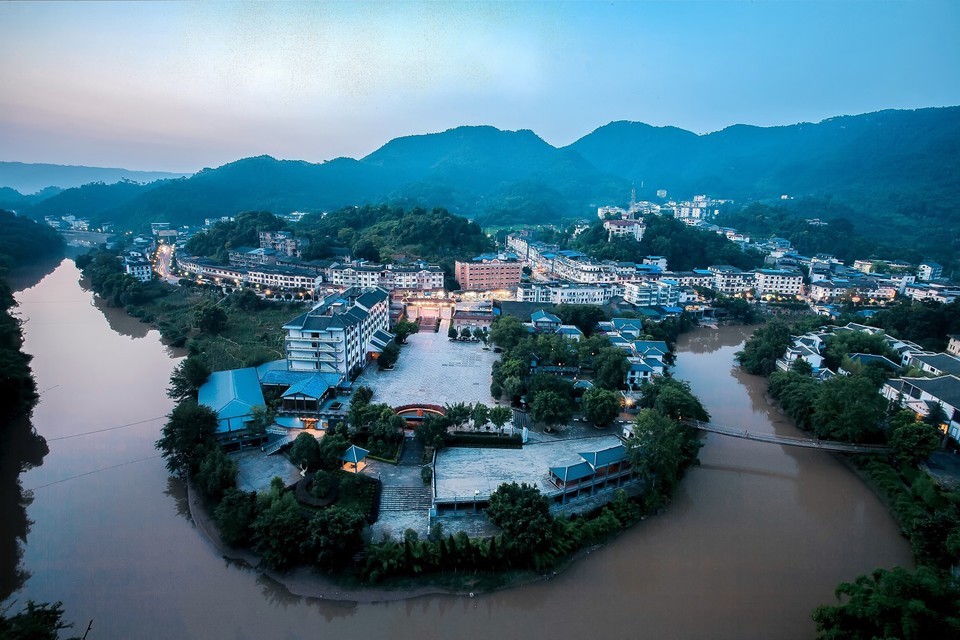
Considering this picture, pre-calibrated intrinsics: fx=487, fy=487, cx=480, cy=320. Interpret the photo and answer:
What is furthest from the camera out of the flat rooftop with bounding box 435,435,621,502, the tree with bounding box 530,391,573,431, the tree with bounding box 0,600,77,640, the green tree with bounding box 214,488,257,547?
the tree with bounding box 530,391,573,431

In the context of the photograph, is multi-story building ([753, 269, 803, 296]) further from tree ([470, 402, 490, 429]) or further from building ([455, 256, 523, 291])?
tree ([470, 402, 490, 429])

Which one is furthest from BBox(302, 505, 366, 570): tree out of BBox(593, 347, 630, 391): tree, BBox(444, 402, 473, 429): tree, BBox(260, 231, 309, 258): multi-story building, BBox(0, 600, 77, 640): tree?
BBox(260, 231, 309, 258): multi-story building

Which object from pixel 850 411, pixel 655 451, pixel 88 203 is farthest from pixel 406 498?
pixel 88 203

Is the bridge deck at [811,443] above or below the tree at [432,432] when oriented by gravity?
below

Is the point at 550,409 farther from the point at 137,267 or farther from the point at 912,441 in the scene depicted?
the point at 137,267

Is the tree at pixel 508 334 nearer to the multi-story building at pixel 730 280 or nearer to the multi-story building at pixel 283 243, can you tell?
the multi-story building at pixel 730 280

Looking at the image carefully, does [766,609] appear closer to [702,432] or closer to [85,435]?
[702,432]

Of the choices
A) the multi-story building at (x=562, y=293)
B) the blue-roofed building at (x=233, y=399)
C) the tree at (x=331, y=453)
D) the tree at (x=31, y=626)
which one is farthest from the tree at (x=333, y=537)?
the multi-story building at (x=562, y=293)
